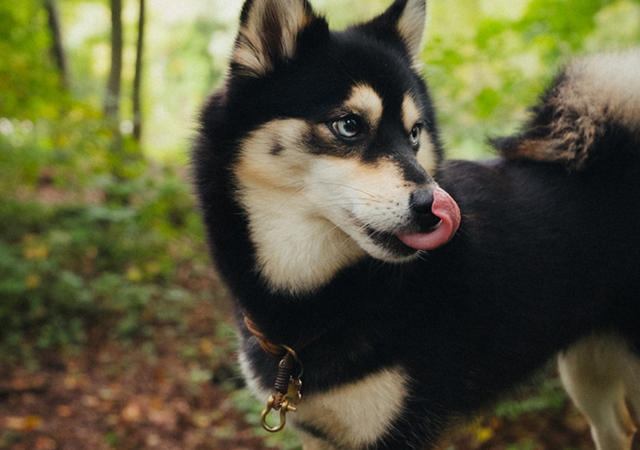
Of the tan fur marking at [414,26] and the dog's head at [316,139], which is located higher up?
the tan fur marking at [414,26]

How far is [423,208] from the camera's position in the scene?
165 cm

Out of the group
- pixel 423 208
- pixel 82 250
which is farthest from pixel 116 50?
pixel 423 208

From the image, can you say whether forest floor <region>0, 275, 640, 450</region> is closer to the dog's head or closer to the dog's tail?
the dog's tail

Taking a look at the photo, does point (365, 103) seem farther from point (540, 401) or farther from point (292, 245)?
point (540, 401)

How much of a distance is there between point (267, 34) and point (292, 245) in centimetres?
83

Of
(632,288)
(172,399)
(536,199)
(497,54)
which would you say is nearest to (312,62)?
(536,199)

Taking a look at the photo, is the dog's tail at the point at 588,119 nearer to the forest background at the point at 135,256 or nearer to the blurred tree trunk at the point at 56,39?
the forest background at the point at 135,256

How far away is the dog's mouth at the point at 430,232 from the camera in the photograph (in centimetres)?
162

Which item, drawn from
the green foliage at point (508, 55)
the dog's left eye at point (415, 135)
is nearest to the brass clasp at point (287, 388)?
the dog's left eye at point (415, 135)

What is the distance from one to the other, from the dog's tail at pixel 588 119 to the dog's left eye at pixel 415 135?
616mm

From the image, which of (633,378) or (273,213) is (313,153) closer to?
(273,213)

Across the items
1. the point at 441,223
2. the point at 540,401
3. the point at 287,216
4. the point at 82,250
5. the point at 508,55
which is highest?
the point at 441,223

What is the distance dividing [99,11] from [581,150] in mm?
10632

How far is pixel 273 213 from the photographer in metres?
1.98
